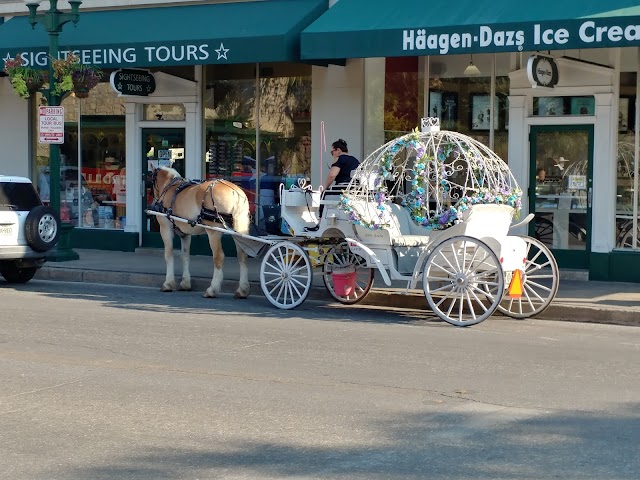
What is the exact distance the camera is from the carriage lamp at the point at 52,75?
1723 centimetres

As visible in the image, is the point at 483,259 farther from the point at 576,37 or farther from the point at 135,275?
the point at 135,275

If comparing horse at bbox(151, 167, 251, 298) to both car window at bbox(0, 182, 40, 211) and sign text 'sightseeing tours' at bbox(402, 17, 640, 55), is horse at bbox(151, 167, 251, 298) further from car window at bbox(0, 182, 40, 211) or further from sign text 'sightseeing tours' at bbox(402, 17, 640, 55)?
sign text 'sightseeing tours' at bbox(402, 17, 640, 55)

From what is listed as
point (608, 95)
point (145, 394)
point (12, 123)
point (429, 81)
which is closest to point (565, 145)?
point (608, 95)

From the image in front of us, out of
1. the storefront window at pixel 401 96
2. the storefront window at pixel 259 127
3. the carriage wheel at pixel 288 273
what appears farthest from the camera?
the storefront window at pixel 259 127

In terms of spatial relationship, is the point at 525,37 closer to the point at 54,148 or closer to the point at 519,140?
the point at 519,140

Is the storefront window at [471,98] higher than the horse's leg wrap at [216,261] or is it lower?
higher

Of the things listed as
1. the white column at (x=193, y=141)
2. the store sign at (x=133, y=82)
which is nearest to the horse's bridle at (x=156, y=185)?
the white column at (x=193, y=141)

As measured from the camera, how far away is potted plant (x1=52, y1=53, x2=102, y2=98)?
17.4 metres

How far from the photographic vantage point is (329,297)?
14.5 meters

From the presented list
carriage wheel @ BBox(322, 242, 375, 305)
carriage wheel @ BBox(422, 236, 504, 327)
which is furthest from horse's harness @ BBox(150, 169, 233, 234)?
carriage wheel @ BBox(422, 236, 504, 327)

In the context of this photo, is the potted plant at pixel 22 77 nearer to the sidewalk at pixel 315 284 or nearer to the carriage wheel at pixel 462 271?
the sidewalk at pixel 315 284

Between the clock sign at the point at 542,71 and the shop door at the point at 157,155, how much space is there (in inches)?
275

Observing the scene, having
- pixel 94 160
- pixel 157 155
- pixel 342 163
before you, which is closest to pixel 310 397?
pixel 342 163

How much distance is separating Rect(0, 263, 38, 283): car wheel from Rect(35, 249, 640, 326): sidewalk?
2.62 ft
